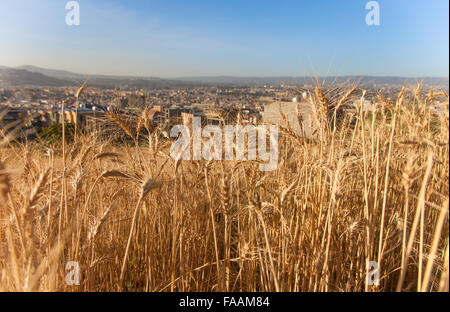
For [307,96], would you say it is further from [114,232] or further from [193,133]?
[114,232]

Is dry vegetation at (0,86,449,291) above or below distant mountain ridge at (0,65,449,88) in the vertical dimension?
below

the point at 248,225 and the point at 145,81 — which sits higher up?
the point at 145,81

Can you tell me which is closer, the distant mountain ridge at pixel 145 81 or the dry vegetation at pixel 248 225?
the dry vegetation at pixel 248 225

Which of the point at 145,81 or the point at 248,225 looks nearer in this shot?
the point at 248,225

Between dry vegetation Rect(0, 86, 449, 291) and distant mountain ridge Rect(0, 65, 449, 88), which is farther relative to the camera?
distant mountain ridge Rect(0, 65, 449, 88)

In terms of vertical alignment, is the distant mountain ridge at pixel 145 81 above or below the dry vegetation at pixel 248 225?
above

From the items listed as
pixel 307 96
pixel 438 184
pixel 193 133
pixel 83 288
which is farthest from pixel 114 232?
pixel 438 184

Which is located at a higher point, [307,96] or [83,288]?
[307,96]
